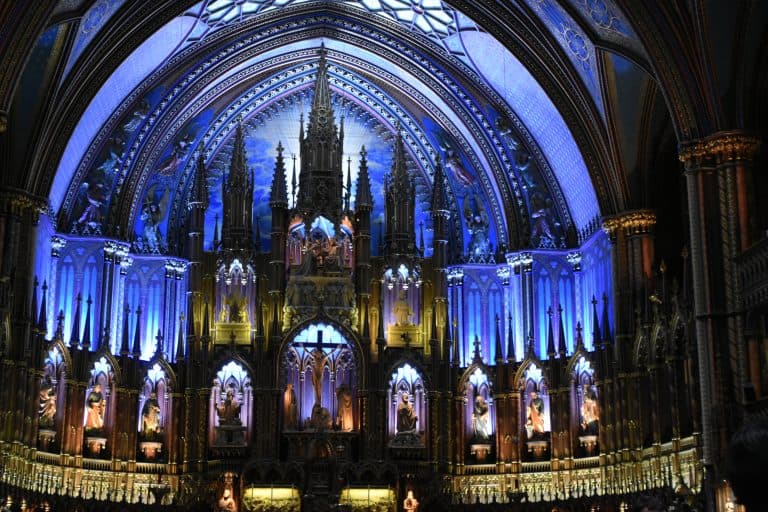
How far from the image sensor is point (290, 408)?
30969 mm

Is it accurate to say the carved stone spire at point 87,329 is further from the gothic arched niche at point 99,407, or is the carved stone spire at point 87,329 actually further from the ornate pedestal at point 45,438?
the ornate pedestal at point 45,438

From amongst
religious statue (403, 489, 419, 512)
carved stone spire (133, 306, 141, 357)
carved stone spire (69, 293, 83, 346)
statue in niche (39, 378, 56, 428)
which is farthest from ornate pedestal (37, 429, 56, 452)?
religious statue (403, 489, 419, 512)

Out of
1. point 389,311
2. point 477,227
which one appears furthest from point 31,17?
point 477,227

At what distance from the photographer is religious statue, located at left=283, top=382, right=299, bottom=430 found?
101 feet

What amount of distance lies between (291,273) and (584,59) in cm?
1094

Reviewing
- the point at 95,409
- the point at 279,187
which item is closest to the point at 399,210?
the point at 279,187

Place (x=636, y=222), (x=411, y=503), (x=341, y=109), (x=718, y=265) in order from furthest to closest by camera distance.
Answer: (x=341, y=109) < (x=411, y=503) < (x=636, y=222) < (x=718, y=265)

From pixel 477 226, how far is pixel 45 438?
49.5 ft

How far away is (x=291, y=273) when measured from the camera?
3212 centimetres

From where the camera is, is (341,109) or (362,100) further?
(341,109)

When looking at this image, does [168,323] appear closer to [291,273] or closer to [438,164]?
[291,273]

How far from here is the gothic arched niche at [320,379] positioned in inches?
1219

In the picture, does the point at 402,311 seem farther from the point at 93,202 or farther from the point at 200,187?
the point at 93,202

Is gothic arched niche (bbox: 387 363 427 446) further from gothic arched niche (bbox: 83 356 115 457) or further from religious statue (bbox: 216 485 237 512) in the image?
gothic arched niche (bbox: 83 356 115 457)
